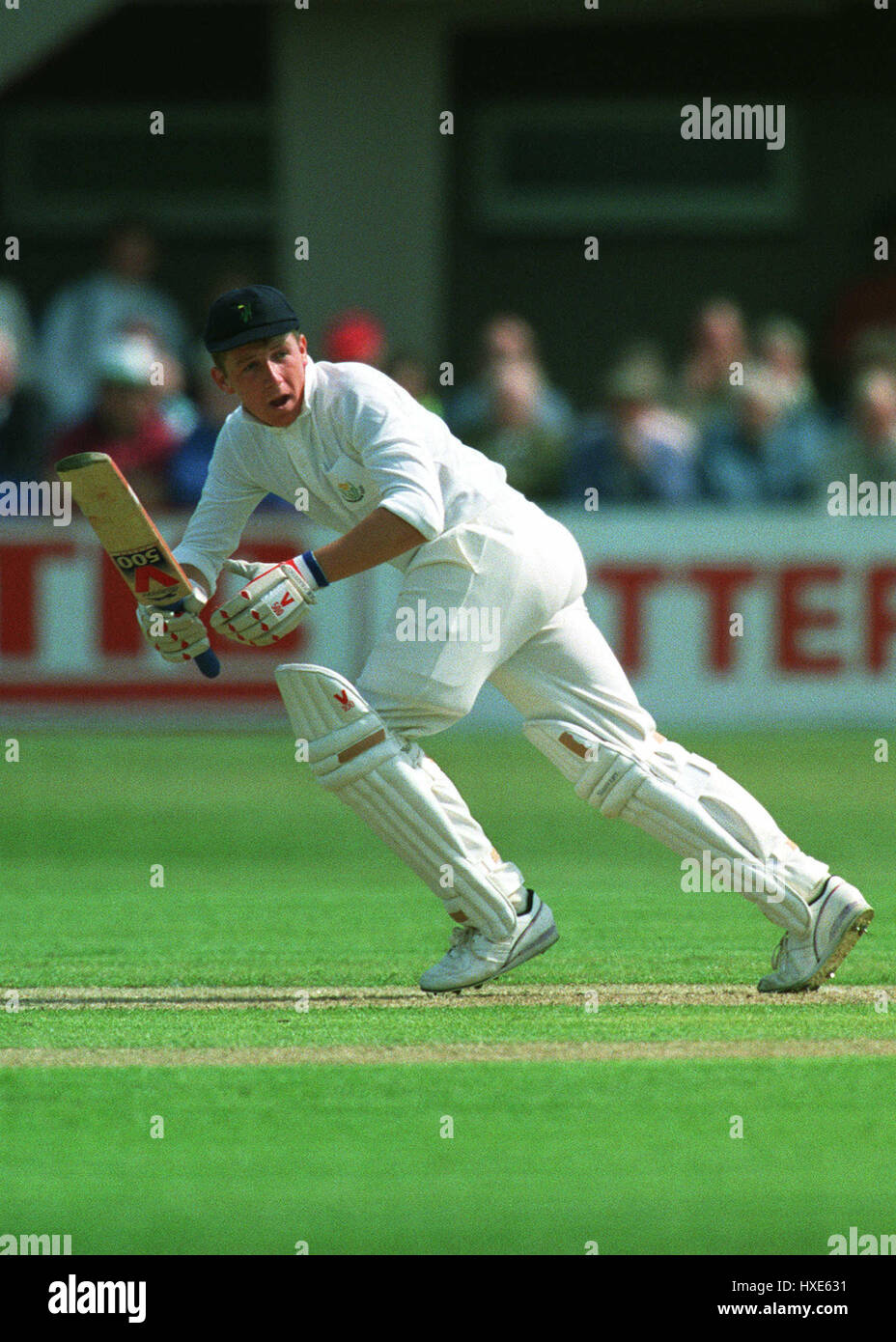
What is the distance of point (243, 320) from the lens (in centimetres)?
526

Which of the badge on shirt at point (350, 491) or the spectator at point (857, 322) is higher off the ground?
the spectator at point (857, 322)

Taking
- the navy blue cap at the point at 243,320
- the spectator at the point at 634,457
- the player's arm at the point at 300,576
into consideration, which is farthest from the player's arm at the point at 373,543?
the spectator at the point at 634,457

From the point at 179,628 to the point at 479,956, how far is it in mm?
1096

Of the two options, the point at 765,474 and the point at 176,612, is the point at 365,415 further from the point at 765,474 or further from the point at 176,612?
the point at 765,474

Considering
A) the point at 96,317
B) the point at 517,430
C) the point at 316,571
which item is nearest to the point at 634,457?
the point at 517,430

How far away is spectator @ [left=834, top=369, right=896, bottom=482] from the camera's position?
12.0 m

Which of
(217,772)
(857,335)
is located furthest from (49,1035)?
(857,335)

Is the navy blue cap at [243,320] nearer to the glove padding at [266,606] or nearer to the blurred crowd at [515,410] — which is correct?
the glove padding at [266,606]

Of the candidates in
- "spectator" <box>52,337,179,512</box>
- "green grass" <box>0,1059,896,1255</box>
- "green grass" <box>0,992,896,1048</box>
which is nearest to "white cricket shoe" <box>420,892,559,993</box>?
"green grass" <box>0,992,896,1048</box>

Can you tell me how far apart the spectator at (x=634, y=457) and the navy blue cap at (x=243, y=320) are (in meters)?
6.53

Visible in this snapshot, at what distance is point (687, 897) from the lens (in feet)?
24.3

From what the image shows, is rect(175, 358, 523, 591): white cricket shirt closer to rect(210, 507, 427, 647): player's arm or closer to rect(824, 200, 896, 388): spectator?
rect(210, 507, 427, 647): player's arm

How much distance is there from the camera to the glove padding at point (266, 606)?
523cm

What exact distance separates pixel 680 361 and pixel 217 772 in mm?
6938
